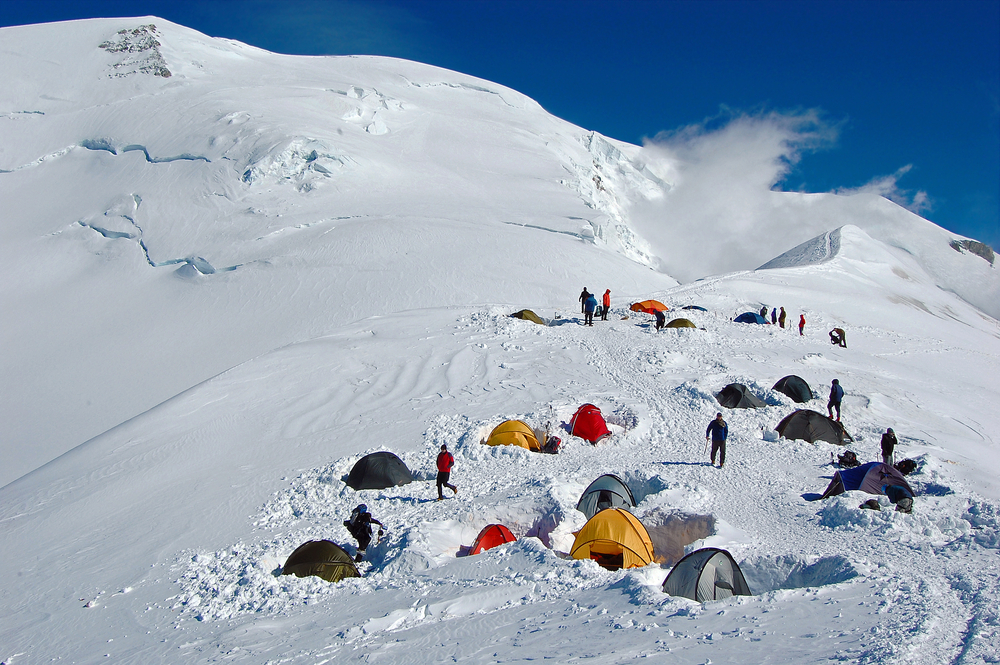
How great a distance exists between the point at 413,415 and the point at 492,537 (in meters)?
6.74

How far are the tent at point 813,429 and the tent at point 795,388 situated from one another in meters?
1.98

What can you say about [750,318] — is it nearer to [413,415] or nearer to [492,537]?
[413,415]

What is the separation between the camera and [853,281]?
39.2 metres

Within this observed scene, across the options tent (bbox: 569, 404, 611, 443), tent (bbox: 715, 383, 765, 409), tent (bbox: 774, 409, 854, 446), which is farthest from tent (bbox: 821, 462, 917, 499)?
tent (bbox: 569, 404, 611, 443)

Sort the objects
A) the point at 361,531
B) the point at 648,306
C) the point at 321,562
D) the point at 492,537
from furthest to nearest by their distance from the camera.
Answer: the point at 648,306
the point at 492,537
the point at 361,531
the point at 321,562

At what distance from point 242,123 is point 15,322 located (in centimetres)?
2481

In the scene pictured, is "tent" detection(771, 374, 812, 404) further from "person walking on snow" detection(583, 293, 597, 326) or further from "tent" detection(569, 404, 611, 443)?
"person walking on snow" detection(583, 293, 597, 326)

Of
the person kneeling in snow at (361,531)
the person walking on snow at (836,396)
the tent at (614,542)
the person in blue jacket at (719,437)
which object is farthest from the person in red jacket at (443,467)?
the person walking on snow at (836,396)

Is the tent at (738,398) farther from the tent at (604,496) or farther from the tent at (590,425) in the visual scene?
the tent at (604,496)

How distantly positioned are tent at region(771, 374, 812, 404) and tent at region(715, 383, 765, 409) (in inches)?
39.8

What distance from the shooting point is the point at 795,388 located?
1778 cm

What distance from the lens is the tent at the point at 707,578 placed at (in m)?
8.78

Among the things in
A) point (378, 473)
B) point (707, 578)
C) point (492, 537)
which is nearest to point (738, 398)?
point (492, 537)

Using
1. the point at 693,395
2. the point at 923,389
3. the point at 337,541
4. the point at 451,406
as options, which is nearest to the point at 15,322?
the point at 451,406
